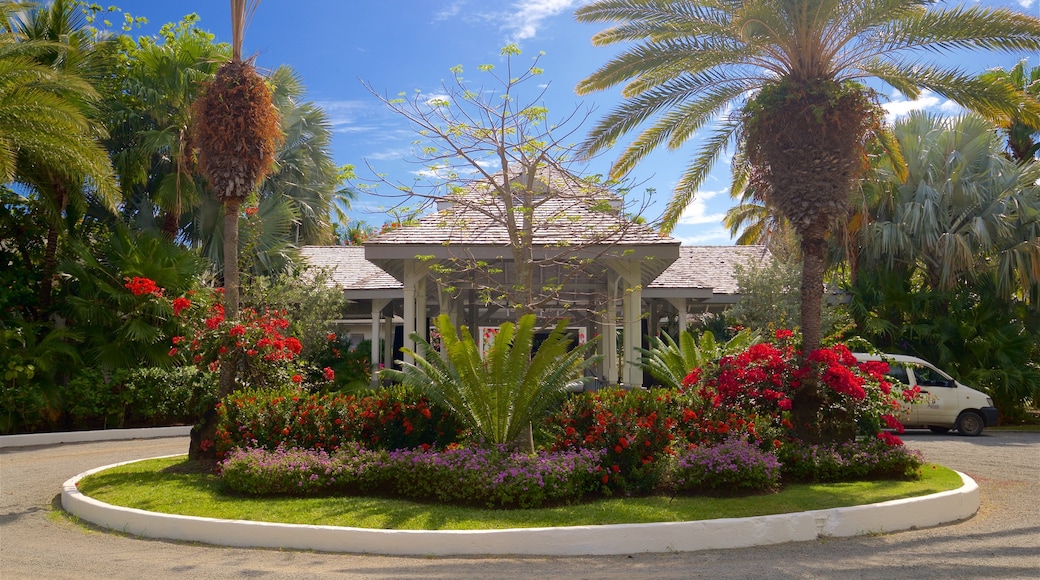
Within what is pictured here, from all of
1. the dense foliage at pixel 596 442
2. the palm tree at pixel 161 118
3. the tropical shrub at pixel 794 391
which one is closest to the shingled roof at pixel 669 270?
the palm tree at pixel 161 118

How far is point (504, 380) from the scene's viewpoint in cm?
909

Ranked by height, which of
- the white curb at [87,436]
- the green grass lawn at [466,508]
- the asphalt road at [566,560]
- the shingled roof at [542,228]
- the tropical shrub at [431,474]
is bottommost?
the white curb at [87,436]

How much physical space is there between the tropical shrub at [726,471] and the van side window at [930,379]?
9012mm

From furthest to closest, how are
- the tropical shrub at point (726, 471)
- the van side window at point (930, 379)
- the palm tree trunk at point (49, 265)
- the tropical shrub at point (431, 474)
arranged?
the palm tree trunk at point (49, 265) < the van side window at point (930, 379) < the tropical shrub at point (726, 471) < the tropical shrub at point (431, 474)

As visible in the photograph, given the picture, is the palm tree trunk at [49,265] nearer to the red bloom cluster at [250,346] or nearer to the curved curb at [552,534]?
the red bloom cluster at [250,346]

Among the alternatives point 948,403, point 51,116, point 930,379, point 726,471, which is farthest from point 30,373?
point 948,403

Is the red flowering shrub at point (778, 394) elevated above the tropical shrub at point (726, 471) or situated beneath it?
elevated above

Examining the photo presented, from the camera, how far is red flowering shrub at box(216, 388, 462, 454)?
956cm

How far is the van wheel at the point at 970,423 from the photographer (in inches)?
623

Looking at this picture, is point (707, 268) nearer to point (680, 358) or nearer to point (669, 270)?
point (669, 270)

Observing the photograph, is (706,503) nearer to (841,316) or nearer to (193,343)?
(193,343)

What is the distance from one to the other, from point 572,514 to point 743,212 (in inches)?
629

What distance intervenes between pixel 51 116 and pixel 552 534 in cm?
1239

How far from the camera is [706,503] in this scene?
7.93m
